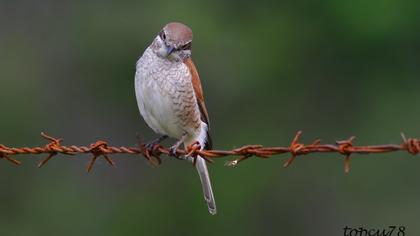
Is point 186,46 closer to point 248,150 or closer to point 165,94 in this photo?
point 165,94

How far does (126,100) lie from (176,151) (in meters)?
8.80

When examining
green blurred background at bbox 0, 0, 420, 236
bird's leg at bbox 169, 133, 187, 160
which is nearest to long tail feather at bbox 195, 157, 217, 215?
bird's leg at bbox 169, 133, 187, 160

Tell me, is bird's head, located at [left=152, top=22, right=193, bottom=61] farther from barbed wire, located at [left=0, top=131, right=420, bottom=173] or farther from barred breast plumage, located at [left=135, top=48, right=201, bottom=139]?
barbed wire, located at [left=0, top=131, right=420, bottom=173]

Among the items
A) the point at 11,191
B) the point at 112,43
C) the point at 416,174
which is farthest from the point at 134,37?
the point at 416,174

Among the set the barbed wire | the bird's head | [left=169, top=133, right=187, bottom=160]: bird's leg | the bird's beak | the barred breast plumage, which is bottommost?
the barbed wire

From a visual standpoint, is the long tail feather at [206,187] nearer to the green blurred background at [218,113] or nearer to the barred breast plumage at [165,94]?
the barred breast plumage at [165,94]

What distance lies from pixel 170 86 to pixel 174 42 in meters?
0.32

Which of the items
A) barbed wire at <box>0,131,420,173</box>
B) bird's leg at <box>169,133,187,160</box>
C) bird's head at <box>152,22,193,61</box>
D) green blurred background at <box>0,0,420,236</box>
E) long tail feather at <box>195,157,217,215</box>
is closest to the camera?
barbed wire at <box>0,131,420,173</box>

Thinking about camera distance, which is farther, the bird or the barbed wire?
the bird

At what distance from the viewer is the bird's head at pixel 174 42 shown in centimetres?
833

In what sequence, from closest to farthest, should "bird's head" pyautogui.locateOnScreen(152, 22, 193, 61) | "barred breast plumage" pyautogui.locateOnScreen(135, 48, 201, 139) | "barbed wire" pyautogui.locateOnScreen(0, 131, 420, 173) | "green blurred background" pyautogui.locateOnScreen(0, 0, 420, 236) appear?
"barbed wire" pyautogui.locateOnScreen(0, 131, 420, 173)
"barred breast plumage" pyautogui.locateOnScreen(135, 48, 201, 139)
"bird's head" pyautogui.locateOnScreen(152, 22, 193, 61)
"green blurred background" pyautogui.locateOnScreen(0, 0, 420, 236)

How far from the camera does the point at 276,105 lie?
17.7 metres

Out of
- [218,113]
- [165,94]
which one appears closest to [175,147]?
[165,94]

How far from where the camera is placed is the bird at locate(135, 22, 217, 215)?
823 centimetres
